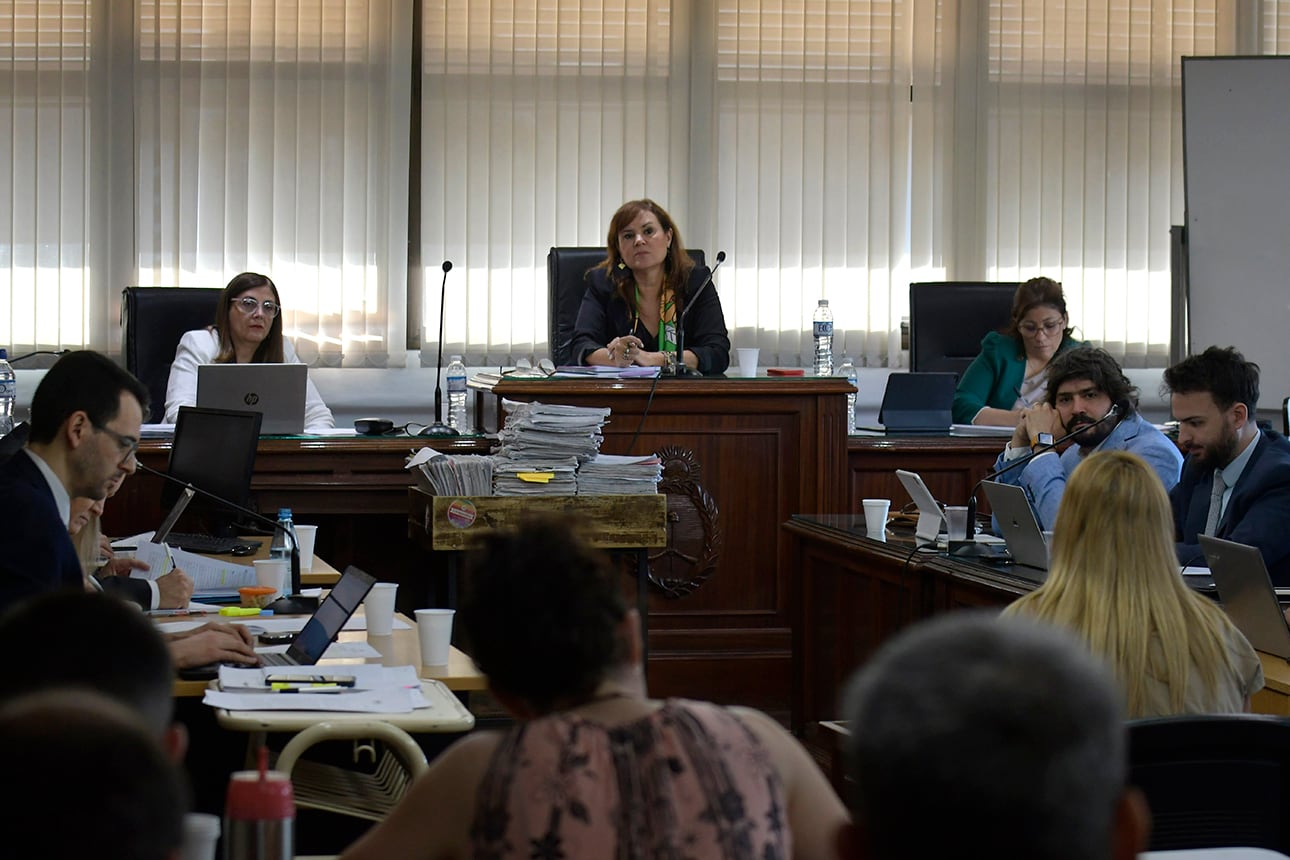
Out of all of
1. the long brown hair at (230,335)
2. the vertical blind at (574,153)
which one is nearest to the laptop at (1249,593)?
the long brown hair at (230,335)

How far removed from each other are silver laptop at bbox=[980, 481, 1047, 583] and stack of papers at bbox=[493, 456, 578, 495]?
3.83ft

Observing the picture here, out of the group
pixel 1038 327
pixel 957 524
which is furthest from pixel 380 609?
pixel 1038 327

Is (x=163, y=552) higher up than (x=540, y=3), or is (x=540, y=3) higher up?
(x=540, y=3)

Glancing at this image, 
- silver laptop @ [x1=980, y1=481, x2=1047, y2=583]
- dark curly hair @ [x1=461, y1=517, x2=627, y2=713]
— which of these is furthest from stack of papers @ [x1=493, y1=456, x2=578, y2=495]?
dark curly hair @ [x1=461, y1=517, x2=627, y2=713]

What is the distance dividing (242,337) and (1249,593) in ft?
12.1

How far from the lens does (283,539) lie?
11.1 feet

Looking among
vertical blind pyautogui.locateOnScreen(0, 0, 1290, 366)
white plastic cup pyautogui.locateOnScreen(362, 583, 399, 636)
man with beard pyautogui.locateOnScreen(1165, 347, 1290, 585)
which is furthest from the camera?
vertical blind pyautogui.locateOnScreen(0, 0, 1290, 366)

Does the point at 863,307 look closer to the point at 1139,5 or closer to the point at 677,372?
the point at 1139,5

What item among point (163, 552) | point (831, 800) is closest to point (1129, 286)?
point (163, 552)

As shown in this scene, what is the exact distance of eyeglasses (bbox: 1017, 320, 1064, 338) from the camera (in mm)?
5379

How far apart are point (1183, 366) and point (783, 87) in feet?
12.3

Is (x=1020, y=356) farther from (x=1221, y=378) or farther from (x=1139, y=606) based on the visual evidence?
(x=1139, y=606)

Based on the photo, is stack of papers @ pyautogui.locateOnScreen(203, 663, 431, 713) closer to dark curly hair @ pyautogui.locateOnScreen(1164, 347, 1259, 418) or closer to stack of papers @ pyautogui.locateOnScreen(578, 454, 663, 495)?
stack of papers @ pyautogui.locateOnScreen(578, 454, 663, 495)

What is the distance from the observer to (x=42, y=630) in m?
1.05
